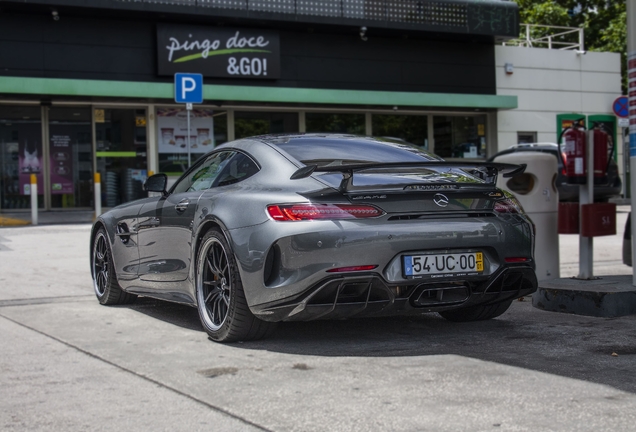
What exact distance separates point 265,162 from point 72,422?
231cm

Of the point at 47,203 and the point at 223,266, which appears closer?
the point at 223,266

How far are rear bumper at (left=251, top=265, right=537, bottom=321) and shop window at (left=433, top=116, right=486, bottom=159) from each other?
73.2 feet

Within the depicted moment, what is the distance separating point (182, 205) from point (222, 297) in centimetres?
87

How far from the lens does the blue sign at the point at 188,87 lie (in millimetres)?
14773

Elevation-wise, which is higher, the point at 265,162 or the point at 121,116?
the point at 121,116

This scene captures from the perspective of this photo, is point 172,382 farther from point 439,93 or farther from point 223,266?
point 439,93

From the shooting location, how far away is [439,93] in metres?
25.6

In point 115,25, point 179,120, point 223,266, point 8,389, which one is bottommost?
point 8,389

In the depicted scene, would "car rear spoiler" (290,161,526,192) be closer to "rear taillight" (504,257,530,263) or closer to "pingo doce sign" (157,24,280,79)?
"rear taillight" (504,257,530,263)

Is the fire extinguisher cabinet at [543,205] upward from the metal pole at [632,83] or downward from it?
downward

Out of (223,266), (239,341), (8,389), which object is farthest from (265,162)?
(8,389)

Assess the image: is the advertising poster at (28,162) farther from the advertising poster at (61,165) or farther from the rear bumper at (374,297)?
the rear bumper at (374,297)

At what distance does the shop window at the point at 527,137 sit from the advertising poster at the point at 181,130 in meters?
9.86

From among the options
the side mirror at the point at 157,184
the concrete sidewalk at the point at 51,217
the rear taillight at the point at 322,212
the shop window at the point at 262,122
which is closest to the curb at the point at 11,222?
the concrete sidewalk at the point at 51,217
